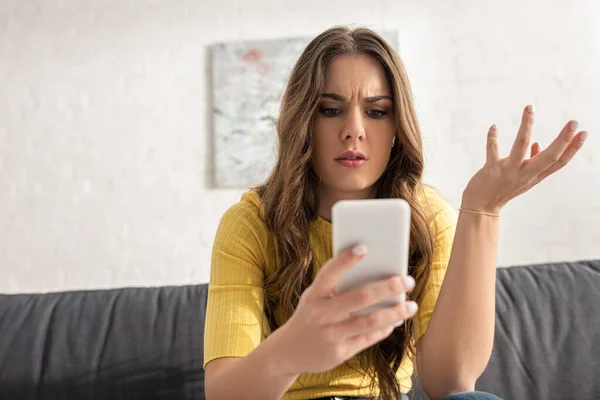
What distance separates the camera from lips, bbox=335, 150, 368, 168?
4.02 ft

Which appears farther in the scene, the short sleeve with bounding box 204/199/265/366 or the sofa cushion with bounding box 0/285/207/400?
the sofa cushion with bounding box 0/285/207/400

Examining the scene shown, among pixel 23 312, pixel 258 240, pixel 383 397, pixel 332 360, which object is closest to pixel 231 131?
pixel 23 312

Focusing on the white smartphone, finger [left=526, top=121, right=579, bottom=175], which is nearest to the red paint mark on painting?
finger [left=526, top=121, right=579, bottom=175]

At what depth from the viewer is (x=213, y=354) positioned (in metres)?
1.15

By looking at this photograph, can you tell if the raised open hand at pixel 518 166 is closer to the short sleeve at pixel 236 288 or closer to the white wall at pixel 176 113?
the short sleeve at pixel 236 288

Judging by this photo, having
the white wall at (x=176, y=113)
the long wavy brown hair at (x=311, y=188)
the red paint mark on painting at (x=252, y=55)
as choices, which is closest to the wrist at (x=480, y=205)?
the long wavy brown hair at (x=311, y=188)

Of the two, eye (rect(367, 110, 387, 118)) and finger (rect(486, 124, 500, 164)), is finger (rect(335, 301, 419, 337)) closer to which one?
finger (rect(486, 124, 500, 164))

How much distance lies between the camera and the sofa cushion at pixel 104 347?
1.54 m

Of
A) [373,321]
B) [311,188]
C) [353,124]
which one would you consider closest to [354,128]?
[353,124]

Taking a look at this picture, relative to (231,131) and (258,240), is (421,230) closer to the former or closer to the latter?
(258,240)

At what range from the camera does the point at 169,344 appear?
5.19 feet

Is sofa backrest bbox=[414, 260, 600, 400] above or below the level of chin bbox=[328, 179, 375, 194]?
below

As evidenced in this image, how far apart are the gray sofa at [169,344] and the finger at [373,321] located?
78 centimetres

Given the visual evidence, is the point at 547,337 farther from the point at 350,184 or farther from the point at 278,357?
the point at 278,357
